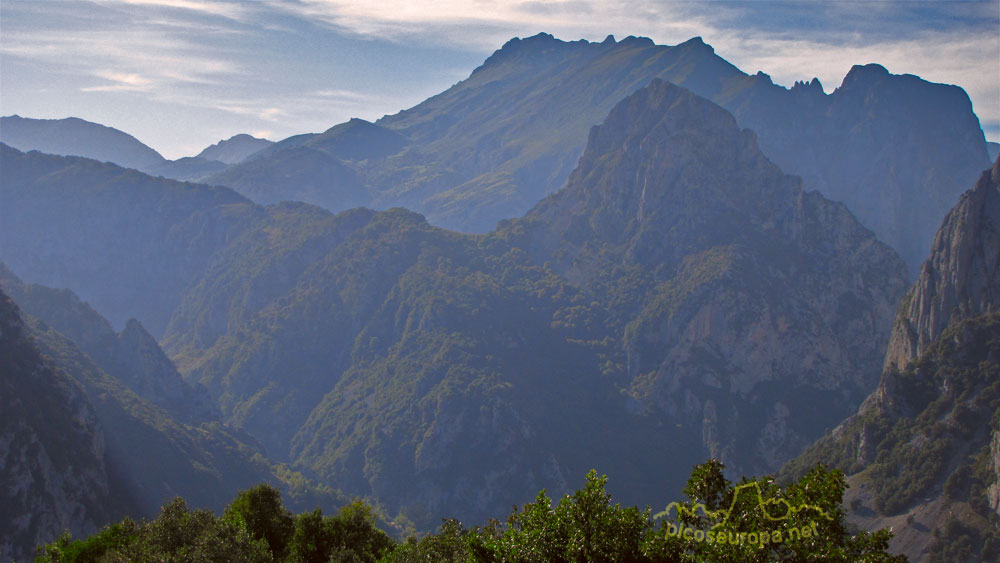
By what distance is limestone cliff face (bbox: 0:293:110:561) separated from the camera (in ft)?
554

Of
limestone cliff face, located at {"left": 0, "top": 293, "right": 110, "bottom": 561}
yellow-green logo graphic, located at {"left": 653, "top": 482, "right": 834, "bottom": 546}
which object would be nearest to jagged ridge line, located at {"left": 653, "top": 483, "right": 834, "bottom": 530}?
yellow-green logo graphic, located at {"left": 653, "top": 482, "right": 834, "bottom": 546}

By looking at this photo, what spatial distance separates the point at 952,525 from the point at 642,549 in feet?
611

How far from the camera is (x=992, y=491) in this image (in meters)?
194

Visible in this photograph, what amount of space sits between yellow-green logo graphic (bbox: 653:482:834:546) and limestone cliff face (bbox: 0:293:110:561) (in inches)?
6223

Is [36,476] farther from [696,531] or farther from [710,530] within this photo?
[710,530]

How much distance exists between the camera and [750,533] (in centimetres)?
4372

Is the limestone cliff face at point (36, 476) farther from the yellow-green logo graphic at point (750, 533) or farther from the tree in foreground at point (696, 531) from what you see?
the yellow-green logo graphic at point (750, 533)

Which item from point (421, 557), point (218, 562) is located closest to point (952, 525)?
point (421, 557)

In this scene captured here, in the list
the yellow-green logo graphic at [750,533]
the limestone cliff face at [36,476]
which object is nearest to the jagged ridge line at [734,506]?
the yellow-green logo graphic at [750,533]

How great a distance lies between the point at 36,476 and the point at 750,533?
184188 millimetres

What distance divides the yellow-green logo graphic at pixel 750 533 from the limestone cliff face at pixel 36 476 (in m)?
158

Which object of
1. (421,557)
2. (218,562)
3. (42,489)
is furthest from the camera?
(42,489)

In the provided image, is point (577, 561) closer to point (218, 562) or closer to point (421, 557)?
point (421, 557)

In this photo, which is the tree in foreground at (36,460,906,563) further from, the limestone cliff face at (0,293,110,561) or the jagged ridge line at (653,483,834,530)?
the limestone cliff face at (0,293,110,561)
